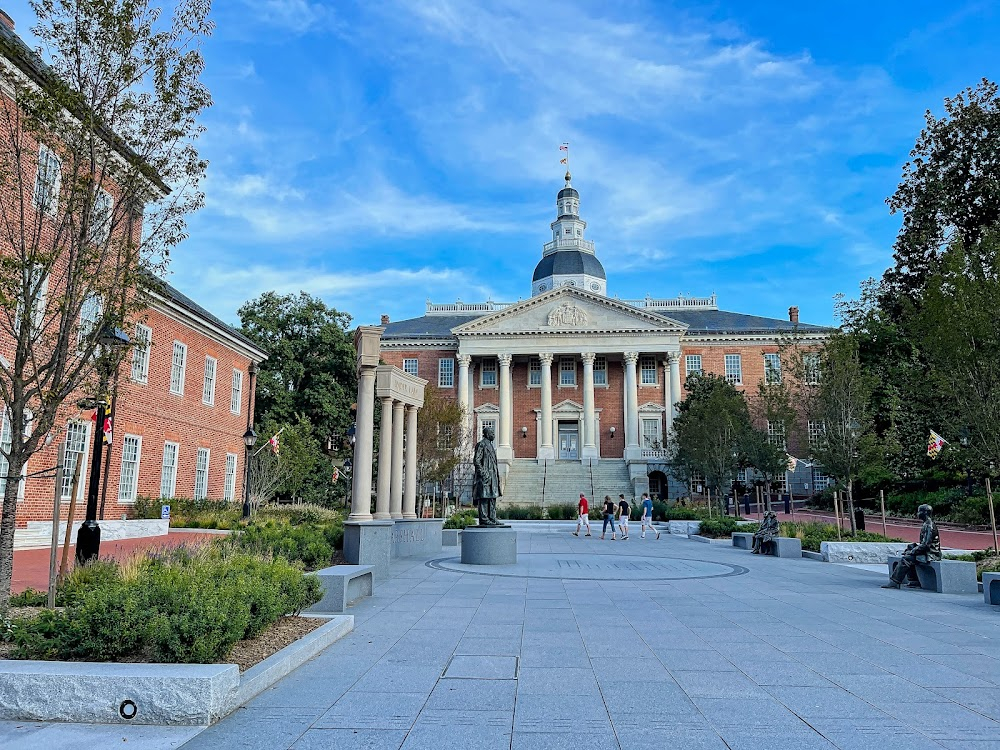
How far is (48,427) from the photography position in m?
7.62

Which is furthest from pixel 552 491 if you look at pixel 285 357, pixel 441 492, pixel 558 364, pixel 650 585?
pixel 650 585

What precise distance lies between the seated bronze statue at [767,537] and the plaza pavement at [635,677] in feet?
27.3

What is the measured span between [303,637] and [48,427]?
3.50m

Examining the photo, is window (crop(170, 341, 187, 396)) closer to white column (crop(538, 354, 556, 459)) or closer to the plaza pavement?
the plaza pavement

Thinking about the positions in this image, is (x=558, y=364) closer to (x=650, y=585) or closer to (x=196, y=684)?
(x=650, y=585)

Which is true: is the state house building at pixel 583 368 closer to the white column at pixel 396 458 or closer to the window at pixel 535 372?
the window at pixel 535 372

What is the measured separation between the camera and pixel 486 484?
16641 mm

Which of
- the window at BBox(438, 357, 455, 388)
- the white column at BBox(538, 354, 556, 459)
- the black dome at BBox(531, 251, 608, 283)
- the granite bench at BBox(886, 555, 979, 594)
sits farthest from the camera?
the black dome at BBox(531, 251, 608, 283)

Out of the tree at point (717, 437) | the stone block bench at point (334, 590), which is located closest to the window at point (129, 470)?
the stone block bench at point (334, 590)

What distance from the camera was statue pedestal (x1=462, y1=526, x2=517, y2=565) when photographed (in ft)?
51.3

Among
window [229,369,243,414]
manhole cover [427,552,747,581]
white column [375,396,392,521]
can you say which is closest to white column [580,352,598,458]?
window [229,369,243,414]

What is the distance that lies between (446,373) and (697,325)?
20.7 m

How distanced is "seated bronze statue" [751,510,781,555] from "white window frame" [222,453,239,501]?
21039 mm

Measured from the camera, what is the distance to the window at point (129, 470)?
22672 millimetres
